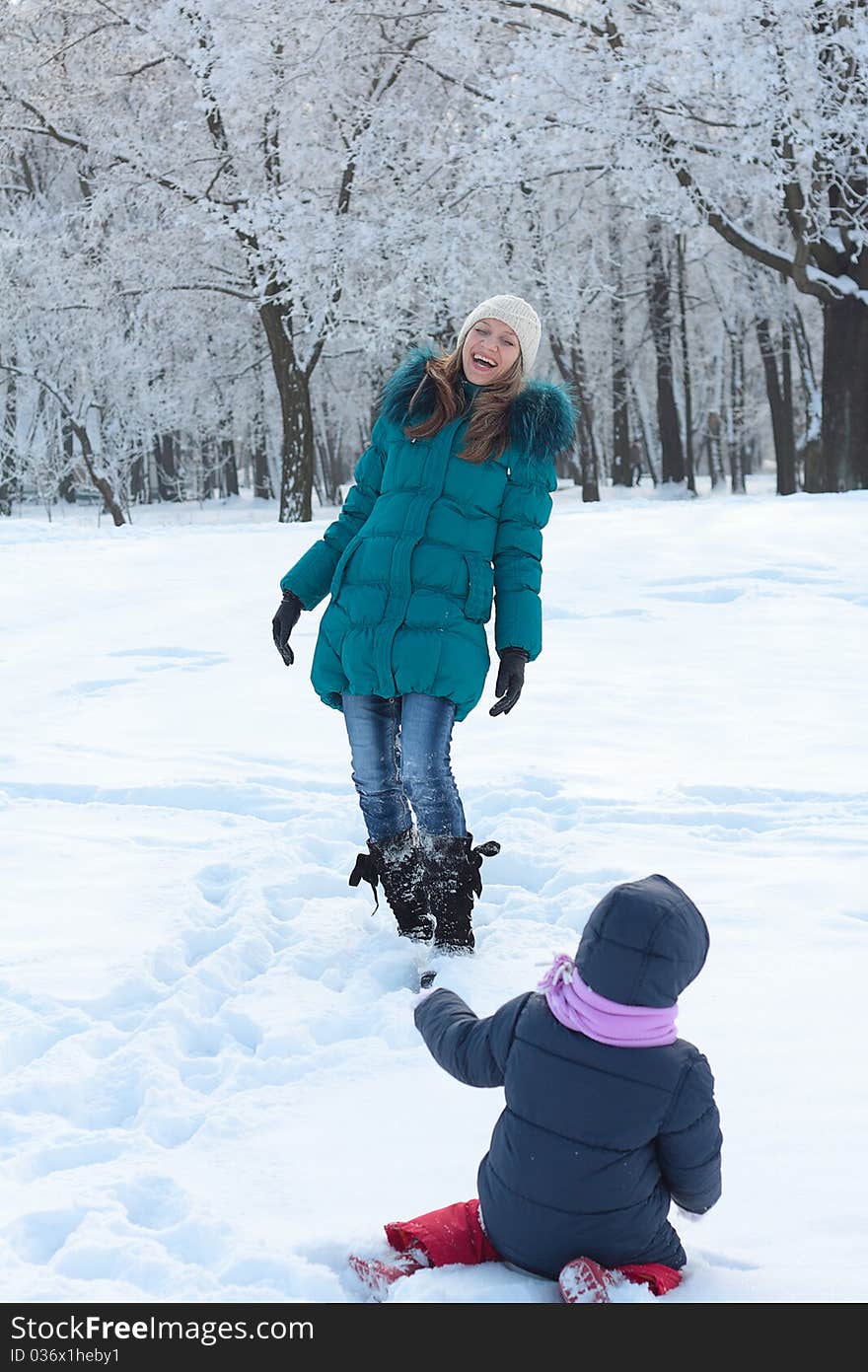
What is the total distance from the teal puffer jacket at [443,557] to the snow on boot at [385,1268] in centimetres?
176

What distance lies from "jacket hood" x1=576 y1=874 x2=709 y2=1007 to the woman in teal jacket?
65.8 inches

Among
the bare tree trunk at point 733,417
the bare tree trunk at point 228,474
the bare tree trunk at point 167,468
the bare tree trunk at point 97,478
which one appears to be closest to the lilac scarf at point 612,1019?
the bare tree trunk at point 97,478

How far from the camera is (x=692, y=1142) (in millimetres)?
2283

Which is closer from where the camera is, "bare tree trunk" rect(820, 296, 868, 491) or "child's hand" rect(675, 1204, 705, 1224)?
"child's hand" rect(675, 1204, 705, 1224)

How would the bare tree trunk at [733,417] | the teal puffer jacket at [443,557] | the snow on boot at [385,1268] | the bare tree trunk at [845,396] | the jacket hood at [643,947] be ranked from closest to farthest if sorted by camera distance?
the jacket hood at [643,947], the snow on boot at [385,1268], the teal puffer jacket at [443,557], the bare tree trunk at [845,396], the bare tree trunk at [733,417]

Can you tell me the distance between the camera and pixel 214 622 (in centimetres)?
902

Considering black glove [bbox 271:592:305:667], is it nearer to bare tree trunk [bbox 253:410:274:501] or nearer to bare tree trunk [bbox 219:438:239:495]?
bare tree trunk [bbox 253:410:274:501]

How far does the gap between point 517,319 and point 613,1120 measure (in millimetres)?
2484

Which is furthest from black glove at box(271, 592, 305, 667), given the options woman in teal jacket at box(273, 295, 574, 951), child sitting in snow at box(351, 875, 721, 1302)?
child sitting in snow at box(351, 875, 721, 1302)

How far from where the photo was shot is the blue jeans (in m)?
3.92

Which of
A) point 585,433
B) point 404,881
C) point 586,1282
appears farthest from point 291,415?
point 586,1282

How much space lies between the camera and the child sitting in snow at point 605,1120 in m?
2.21

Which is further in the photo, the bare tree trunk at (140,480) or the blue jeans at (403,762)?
the bare tree trunk at (140,480)

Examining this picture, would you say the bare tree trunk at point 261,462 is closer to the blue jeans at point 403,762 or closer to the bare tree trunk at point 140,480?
the bare tree trunk at point 140,480
